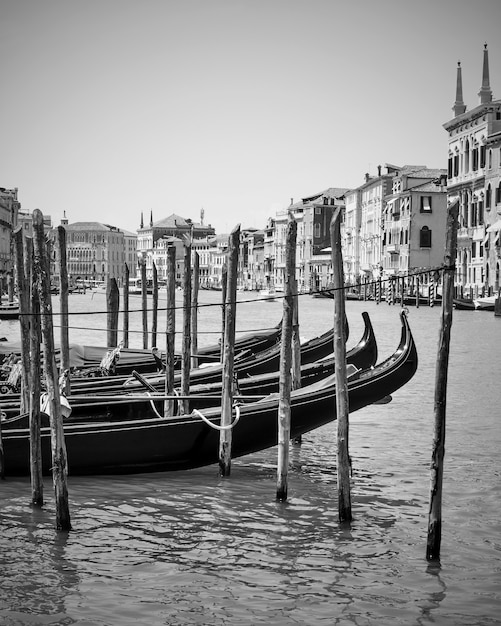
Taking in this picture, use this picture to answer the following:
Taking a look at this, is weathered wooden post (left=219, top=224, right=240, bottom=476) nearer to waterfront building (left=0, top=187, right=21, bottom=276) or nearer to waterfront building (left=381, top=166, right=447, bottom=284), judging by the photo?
waterfront building (left=381, top=166, right=447, bottom=284)

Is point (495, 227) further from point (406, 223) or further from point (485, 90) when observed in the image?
point (406, 223)

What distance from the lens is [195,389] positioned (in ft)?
32.3

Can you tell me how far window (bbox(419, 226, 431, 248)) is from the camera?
54094 mm

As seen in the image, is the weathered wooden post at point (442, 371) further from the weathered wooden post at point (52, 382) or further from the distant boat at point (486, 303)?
the distant boat at point (486, 303)

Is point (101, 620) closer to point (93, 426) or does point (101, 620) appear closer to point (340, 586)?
point (340, 586)

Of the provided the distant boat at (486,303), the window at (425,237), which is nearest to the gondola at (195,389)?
the distant boat at (486,303)

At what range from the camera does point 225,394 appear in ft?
25.2

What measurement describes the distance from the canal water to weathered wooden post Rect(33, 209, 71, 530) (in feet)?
0.91

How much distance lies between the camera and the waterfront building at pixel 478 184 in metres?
39.9

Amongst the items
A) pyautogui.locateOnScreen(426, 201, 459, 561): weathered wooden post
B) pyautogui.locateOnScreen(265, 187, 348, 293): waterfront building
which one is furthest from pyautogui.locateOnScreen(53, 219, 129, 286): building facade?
pyautogui.locateOnScreen(426, 201, 459, 561): weathered wooden post

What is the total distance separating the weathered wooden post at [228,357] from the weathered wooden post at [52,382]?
153cm

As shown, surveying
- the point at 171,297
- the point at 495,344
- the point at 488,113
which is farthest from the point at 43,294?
the point at 488,113

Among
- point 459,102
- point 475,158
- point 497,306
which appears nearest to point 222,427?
point 497,306

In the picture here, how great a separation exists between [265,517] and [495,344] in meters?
17.9
